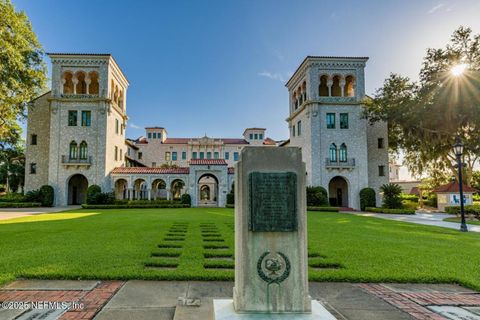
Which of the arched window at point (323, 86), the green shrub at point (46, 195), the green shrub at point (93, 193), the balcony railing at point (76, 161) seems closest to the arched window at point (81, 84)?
the balcony railing at point (76, 161)

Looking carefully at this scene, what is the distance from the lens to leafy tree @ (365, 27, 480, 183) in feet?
82.4

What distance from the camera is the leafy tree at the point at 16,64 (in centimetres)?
2052

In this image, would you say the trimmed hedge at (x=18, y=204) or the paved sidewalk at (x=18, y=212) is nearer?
the paved sidewalk at (x=18, y=212)

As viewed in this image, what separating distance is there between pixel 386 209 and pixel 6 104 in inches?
1374

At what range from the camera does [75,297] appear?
4.58 meters

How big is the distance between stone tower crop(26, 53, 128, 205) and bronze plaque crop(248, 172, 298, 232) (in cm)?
3489

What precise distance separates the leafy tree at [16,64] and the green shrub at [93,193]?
980 centimetres

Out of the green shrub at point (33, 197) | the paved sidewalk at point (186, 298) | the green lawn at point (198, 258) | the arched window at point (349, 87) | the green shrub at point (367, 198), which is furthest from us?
the arched window at point (349, 87)

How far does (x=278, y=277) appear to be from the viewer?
13.4 ft

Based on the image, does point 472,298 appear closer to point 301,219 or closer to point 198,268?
point 301,219

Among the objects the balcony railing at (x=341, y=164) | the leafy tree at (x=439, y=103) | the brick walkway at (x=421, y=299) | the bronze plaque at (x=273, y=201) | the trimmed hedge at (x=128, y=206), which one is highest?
the leafy tree at (x=439, y=103)

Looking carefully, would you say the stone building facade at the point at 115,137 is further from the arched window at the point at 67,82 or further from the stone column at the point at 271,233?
the stone column at the point at 271,233

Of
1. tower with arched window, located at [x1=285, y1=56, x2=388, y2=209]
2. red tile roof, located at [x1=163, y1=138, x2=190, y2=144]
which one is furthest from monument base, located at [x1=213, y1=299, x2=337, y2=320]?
red tile roof, located at [x1=163, y1=138, x2=190, y2=144]

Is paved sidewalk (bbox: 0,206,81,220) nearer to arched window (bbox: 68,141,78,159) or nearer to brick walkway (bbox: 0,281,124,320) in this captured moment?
arched window (bbox: 68,141,78,159)
